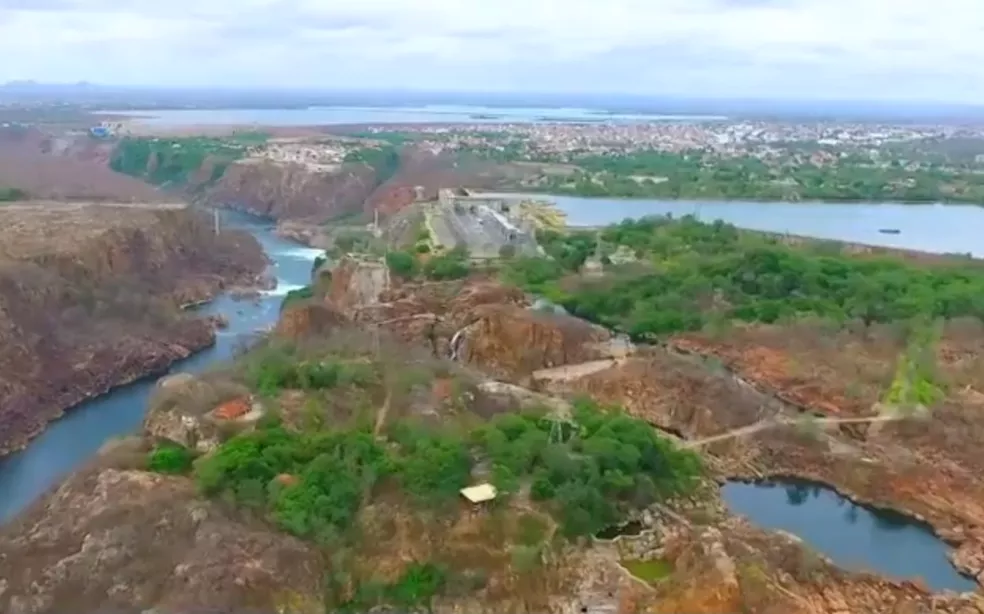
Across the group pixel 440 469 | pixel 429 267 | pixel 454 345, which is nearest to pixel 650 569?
pixel 440 469

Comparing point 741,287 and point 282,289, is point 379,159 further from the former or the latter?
point 741,287

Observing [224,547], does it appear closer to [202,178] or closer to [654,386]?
[654,386]

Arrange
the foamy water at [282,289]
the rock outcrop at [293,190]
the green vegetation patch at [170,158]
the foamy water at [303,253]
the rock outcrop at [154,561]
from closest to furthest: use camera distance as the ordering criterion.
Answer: the rock outcrop at [154,561], the foamy water at [282,289], the foamy water at [303,253], the rock outcrop at [293,190], the green vegetation patch at [170,158]

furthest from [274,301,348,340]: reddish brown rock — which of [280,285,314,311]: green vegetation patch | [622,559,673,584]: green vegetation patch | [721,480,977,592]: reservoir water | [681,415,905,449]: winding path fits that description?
[622,559,673,584]: green vegetation patch

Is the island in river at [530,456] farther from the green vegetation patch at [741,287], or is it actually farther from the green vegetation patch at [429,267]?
the green vegetation patch at [429,267]

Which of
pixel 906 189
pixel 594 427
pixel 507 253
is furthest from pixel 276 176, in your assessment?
pixel 594 427

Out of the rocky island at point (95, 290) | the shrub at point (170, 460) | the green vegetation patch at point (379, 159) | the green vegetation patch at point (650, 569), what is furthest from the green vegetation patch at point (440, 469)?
the green vegetation patch at point (379, 159)

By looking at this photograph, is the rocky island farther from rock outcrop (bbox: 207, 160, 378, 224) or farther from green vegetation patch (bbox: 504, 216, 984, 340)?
green vegetation patch (bbox: 504, 216, 984, 340)
